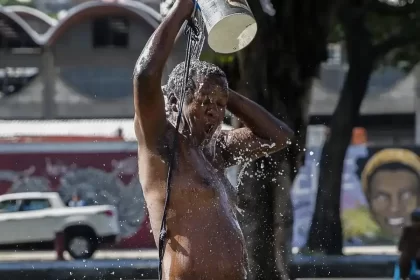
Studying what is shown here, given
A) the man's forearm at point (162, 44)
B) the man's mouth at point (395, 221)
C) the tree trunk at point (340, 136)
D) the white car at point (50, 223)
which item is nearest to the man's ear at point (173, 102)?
the man's forearm at point (162, 44)

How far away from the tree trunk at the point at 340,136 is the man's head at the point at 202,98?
7.31 metres

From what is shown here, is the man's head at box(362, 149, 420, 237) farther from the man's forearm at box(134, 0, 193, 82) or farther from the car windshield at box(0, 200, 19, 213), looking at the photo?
the man's forearm at box(134, 0, 193, 82)

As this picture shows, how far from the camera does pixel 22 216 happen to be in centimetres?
1480

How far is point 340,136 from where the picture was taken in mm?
11070

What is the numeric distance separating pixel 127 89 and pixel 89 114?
1.00 m

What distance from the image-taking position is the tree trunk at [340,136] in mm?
10508

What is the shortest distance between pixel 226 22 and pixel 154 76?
28 cm

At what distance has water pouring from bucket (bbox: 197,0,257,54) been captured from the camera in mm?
2916

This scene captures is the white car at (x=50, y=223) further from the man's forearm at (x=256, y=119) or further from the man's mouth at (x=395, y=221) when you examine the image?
the man's forearm at (x=256, y=119)

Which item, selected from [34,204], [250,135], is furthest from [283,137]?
[34,204]

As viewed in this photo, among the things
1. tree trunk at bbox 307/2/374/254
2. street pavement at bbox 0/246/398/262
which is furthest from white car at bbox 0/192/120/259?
tree trunk at bbox 307/2/374/254

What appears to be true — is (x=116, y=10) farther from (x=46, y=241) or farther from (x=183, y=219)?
(x=183, y=219)

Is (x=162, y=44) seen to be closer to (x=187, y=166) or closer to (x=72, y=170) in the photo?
(x=187, y=166)

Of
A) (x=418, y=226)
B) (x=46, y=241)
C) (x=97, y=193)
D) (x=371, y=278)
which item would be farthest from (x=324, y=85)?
(x=418, y=226)
